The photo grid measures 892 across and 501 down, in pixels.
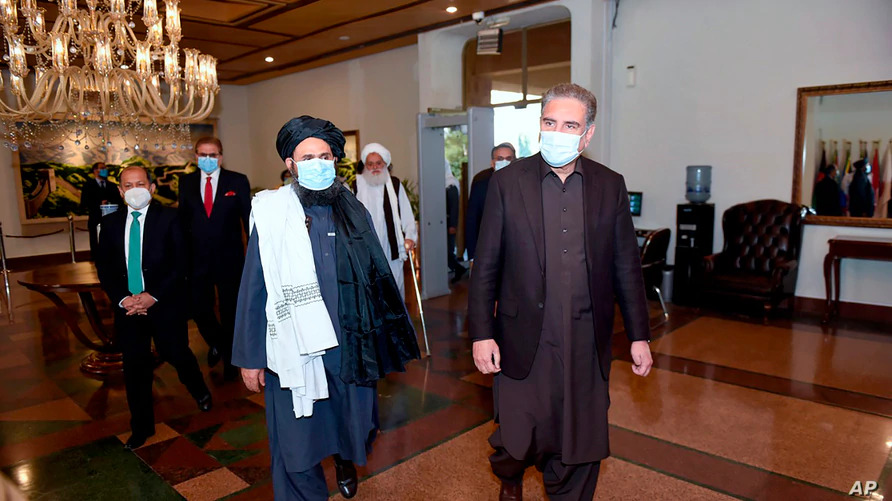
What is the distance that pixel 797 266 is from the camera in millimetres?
6301

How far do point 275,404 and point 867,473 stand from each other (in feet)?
9.94

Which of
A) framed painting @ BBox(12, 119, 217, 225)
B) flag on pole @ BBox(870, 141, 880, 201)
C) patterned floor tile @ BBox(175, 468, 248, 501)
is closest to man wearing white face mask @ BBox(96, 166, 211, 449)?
patterned floor tile @ BBox(175, 468, 248, 501)

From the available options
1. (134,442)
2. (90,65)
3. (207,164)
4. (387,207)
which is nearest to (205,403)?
(134,442)

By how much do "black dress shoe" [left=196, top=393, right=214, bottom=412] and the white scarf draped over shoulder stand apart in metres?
1.92

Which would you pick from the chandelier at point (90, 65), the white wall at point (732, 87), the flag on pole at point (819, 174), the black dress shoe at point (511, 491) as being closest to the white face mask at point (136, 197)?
the chandelier at point (90, 65)

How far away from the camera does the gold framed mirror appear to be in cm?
581

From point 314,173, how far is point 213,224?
2302 millimetres

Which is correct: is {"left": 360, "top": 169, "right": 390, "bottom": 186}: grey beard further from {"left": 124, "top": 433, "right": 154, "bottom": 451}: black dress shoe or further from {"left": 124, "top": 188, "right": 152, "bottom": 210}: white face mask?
{"left": 124, "top": 433, "right": 154, "bottom": 451}: black dress shoe

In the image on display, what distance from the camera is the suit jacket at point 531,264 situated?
87.6 inches

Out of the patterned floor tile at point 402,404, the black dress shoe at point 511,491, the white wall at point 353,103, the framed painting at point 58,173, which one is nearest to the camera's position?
the black dress shoe at point 511,491

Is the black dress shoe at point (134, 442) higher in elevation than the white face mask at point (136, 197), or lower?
lower

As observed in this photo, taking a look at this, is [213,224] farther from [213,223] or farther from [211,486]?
[211,486]

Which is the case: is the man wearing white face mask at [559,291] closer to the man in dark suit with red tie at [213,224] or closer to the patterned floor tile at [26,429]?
the man in dark suit with red tie at [213,224]

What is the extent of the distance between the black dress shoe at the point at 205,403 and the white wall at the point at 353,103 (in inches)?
224
